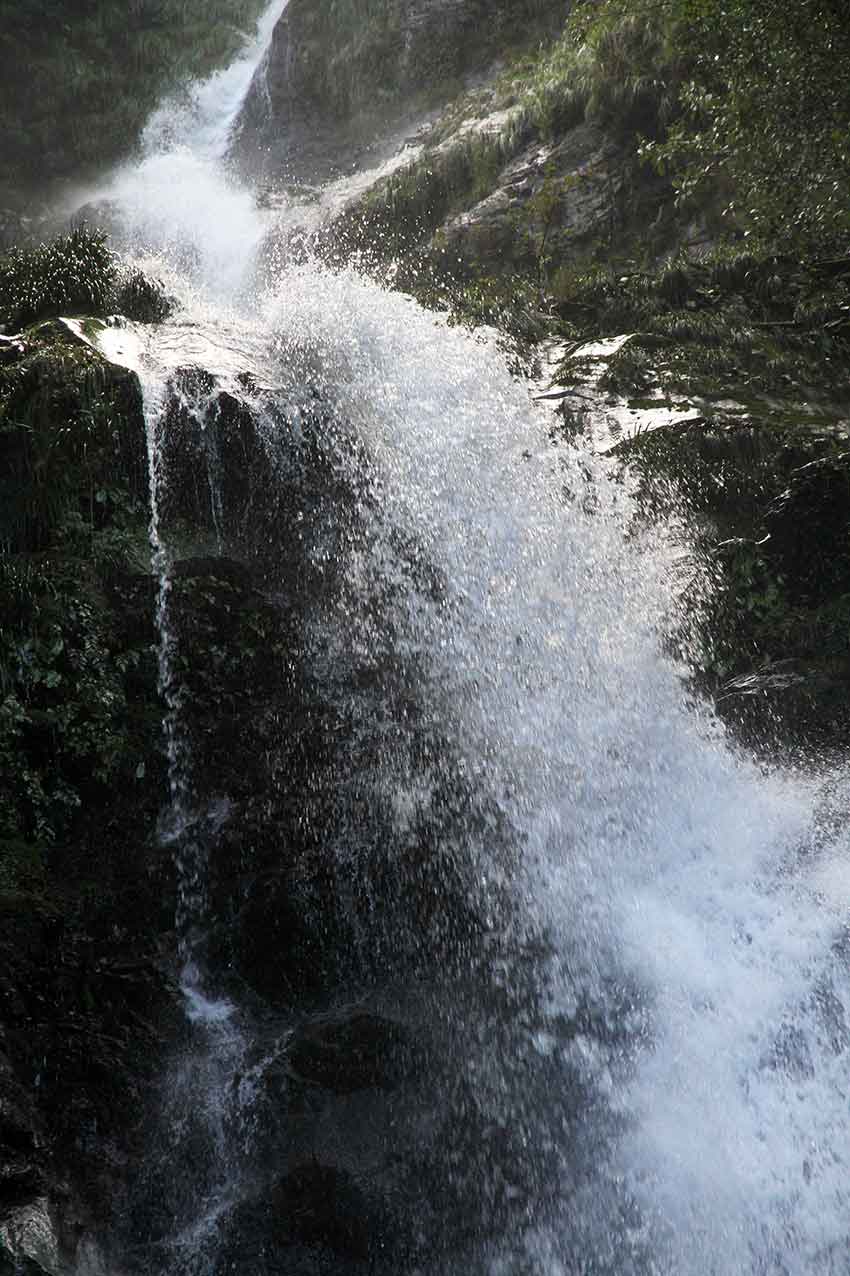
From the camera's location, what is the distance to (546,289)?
39.2ft

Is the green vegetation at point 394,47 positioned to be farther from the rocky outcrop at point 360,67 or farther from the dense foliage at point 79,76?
the dense foliage at point 79,76

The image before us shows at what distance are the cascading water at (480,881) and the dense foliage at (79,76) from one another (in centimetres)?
1258

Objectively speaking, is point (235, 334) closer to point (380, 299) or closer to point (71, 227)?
point (380, 299)

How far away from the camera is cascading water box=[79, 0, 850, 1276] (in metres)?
5.35

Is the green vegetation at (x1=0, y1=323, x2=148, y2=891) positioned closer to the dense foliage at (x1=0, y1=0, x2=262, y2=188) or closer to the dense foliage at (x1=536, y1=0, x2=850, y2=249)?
the dense foliage at (x1=536, y1=0, x2=850, y2=249)

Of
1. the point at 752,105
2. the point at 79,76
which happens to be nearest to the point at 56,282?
the point at 752,105

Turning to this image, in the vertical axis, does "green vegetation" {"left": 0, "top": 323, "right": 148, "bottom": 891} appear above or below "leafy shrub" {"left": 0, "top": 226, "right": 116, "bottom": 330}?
below

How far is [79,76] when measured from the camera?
64.5ft

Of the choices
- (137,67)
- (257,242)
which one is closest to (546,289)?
(257,242)

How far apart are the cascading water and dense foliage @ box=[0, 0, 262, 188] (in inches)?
495

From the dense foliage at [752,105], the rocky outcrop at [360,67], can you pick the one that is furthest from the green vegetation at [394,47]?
the dense foliage at [752,105]

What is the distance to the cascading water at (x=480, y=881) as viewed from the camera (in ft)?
17.5

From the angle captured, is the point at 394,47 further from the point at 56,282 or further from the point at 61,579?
the point at 61,579

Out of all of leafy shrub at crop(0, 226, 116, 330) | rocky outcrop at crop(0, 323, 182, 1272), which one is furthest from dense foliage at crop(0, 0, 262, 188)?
rocky outcrop at crop(0, 323, 182, 1272)
